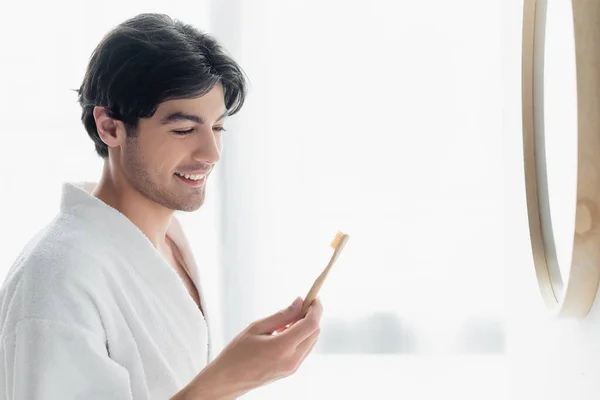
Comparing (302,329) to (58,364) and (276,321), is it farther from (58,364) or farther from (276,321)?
(58,364)

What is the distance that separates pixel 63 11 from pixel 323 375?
1178mm

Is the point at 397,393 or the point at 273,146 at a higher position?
the point at 273,146

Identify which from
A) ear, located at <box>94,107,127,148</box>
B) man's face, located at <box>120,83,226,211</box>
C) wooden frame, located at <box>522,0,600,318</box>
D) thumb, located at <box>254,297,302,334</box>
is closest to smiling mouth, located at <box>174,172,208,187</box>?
man's face, located at <box>120,83,226,211</box>

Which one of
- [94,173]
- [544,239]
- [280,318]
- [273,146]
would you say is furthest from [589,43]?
[94,173]

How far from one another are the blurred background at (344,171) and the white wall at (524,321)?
371mm

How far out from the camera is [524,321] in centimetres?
134

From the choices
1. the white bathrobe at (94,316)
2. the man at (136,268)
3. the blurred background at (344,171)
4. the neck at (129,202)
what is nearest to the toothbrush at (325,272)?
the man at (136,268)

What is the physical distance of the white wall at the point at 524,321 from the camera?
1.01 meters

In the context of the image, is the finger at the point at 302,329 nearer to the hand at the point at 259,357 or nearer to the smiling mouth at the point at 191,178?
the hand at the point at 259,357

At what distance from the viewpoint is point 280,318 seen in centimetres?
98

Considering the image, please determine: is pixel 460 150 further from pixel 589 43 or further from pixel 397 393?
pixel 589 43

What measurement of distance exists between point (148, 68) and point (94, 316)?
0.38 metres

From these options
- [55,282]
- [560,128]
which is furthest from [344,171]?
[55,282]

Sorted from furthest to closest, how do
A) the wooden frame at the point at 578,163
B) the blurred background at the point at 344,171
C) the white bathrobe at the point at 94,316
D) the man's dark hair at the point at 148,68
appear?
the blurred background at the point at 344,171 → the man's dark hair at the point at 148,68 → the white bathrobe at the point at 94,316 → the wooden frame at the point at 578,163
